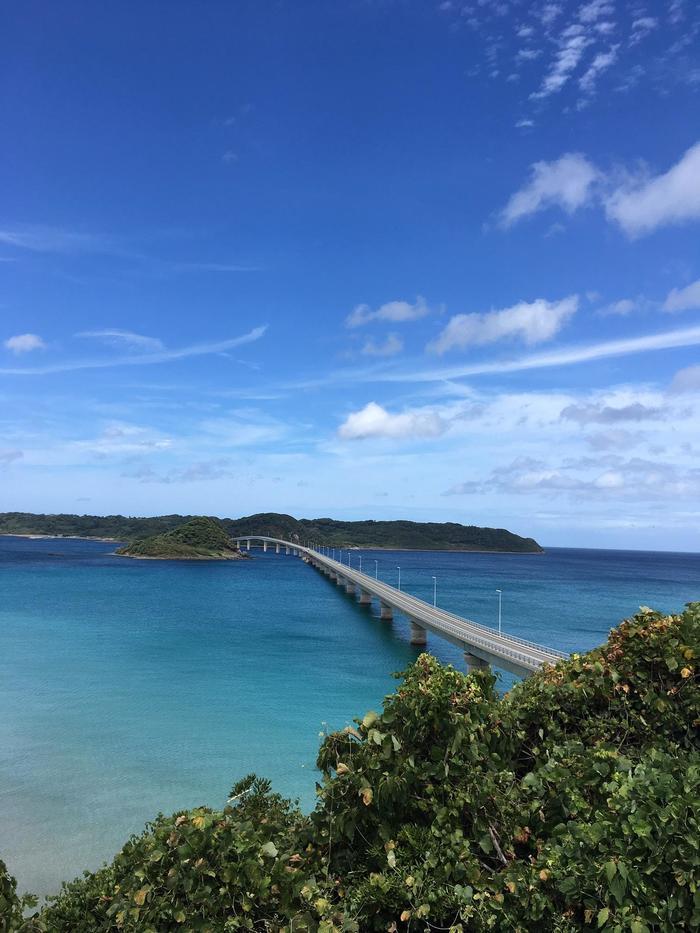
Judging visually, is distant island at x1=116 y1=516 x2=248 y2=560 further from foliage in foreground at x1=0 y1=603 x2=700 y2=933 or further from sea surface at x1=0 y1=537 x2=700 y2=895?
foliage in foreground at x1=0 y1=603 x2=700 y2=933

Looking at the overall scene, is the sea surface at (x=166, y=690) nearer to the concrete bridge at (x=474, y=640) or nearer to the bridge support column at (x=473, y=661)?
the concrete bridge at (x=474, y=640)

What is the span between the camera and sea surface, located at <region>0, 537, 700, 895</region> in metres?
16.4

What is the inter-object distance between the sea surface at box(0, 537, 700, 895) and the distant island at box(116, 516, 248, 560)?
68.9 metres

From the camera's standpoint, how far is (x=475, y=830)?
4672 mm

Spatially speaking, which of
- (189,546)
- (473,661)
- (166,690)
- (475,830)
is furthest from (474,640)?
(189,546)

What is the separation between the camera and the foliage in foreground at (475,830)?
383 centimetres

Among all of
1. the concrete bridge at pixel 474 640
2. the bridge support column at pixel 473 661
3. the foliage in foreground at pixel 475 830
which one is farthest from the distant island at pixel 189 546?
the foliage in foreground at pixel 475 830

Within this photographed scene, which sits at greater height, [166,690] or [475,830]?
[475,830]

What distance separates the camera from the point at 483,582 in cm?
10419

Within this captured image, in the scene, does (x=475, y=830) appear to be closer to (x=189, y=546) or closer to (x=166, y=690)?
(x=166, y=690)

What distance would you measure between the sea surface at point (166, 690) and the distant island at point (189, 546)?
226ft

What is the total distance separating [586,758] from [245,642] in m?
40.6

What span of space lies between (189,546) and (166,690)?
4885 inches

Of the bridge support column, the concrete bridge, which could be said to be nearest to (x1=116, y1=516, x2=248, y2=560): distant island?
the concrete bridge
